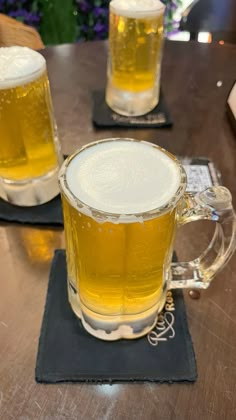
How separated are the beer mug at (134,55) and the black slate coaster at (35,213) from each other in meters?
0.34

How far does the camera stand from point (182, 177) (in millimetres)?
487

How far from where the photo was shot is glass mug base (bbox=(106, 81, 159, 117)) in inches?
38.7

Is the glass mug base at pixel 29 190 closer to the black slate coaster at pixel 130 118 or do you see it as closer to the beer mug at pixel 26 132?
the beer mug at pixel 26 132

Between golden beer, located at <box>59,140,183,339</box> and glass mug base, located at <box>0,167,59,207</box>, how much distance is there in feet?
0.78

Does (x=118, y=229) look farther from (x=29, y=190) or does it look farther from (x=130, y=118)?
(x=130, y=118)

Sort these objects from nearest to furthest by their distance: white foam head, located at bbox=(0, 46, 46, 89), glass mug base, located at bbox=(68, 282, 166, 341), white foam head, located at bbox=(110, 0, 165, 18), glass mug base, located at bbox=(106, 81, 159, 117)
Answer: glass mug base, located at bbox=(68, 282, 166, 341)
white foam head, located at bbox=(0, 46, 46, 89)
white foam head, located at bbox=(110, 0, 165, 18)
glass mug base, located at bbox=(106, 81, 159, 117)

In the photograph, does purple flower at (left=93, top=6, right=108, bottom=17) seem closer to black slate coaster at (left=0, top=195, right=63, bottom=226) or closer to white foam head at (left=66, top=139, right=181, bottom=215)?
black slate coaster at (left=0, top=195, right=63, bottom=226)

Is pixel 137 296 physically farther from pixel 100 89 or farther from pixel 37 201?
pixel 100 89

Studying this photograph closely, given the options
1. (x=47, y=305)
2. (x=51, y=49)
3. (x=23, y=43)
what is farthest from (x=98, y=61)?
(x=47, y=305)

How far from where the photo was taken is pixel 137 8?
35.2 inches

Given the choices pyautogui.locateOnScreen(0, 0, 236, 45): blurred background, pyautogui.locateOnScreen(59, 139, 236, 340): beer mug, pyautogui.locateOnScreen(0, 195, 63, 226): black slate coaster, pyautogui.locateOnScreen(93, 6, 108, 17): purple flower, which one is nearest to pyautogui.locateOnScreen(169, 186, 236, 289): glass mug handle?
pyautogui.locateOnScreen(59, 139, 236, 340): beer mug

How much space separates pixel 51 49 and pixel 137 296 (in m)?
0.92

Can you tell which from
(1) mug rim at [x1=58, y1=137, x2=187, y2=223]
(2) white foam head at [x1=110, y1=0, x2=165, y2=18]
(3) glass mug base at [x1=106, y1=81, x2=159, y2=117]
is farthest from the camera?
(3) glass mug base at [x1=106, y1=81, x2=159, y2=117]

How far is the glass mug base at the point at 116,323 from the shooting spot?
542 millimetres
